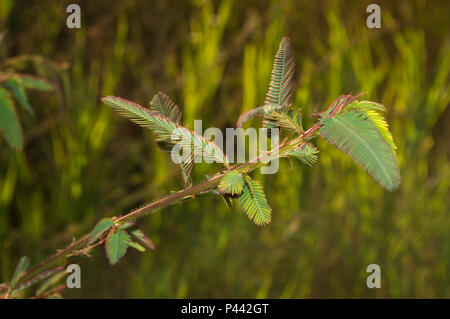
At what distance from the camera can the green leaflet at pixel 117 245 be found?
1.57 feet

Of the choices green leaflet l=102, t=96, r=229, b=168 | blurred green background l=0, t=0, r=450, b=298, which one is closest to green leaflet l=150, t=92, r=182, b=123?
green leaflet l=102, t=96, r=229, b=168

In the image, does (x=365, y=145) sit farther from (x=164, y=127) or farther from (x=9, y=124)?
(x=9, y=124)

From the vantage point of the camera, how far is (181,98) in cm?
138

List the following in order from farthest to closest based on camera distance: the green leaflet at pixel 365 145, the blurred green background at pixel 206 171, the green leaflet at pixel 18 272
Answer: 1. the blurred green background at pixel 206 171
2. the green leaflet at pixel 18 272
3. the green leaflet at pixel 365 145

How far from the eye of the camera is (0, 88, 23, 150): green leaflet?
63 centimetres

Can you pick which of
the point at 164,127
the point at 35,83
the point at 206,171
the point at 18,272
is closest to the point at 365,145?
the point at 164,127

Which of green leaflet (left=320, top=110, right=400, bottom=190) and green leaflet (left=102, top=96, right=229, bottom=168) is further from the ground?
green leaflet (left=102, top=96, right=229, bottom=168)

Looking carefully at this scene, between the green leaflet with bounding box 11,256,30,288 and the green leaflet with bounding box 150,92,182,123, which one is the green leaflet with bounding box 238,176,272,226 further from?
the green leaflet with bounding box 11,256,30,288

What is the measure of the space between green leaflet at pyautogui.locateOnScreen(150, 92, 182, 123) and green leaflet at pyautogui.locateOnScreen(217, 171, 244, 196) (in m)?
0.10

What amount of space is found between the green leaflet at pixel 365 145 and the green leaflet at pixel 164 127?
0.35ft

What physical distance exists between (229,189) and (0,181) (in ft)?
3.09

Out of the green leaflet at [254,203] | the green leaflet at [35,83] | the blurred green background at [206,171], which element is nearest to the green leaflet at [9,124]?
the green leaflet at [35,83]

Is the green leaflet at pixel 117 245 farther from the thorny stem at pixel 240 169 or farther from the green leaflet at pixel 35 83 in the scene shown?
the green leaflet at pixel 35 83
